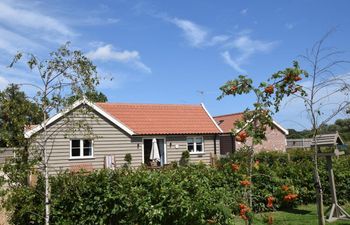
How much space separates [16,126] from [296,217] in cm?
696

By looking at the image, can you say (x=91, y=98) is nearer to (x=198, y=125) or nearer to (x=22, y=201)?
(x=22, y=201)

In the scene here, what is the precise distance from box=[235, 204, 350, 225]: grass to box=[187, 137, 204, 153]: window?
49.3ft

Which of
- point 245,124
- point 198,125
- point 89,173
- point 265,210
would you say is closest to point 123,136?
point 198,125

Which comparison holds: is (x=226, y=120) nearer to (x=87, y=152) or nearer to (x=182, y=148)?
(x=182, y=148)

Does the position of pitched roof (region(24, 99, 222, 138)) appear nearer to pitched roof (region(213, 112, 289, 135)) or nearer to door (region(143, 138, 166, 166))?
door (region(143, 138, 166, 166))

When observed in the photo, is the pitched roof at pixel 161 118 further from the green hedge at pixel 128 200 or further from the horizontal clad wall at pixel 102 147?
the green hedge at pixel 128 200

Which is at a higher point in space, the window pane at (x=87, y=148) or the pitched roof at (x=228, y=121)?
the pitched roof at (x=228, y=121)

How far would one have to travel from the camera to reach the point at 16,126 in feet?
20.2

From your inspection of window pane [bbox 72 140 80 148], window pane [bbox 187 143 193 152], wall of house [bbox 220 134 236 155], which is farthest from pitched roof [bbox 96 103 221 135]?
wall of house [bbox 220 134 236 155]

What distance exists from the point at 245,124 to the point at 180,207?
2.02m

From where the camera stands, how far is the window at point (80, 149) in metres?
21.7

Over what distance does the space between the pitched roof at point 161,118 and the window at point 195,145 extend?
53cm

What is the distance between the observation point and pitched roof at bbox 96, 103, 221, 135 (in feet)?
82.6

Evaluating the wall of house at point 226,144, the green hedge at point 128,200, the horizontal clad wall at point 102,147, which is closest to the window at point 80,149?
the horizontal clad wall at point 102,147
